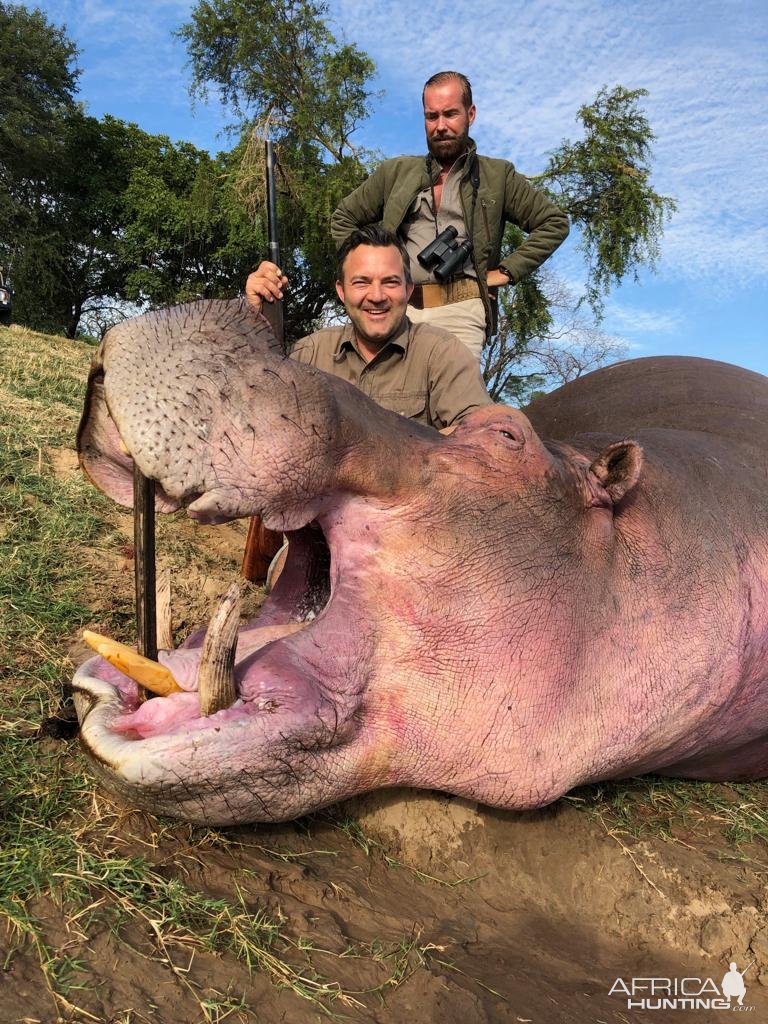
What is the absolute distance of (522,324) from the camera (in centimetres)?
1848

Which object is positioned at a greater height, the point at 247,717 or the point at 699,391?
the point at 699,391

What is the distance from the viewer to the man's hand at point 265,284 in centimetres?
318

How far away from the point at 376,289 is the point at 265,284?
699mm

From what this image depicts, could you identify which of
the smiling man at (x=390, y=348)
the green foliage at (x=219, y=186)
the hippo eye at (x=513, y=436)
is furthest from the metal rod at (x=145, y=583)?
the green foliage at (x=219, y=186)

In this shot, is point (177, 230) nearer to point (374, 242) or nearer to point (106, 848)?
point (374, 242)

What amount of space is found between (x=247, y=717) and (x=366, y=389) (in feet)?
8.05

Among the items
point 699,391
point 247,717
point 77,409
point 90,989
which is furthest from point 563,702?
point 77,409

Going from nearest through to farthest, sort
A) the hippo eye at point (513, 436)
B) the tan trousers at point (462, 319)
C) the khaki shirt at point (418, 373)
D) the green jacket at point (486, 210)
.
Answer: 1. the hippo eye at point (513, 436)
2. the khaki shirt at point (418, 373)
3. the green jacket at point (486, 210)
4. the tan trousers at point (462, 319)

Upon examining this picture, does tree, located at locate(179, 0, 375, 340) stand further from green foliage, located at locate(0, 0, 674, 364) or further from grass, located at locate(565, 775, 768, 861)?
grass, located at locate(565, 775, 768, 861)

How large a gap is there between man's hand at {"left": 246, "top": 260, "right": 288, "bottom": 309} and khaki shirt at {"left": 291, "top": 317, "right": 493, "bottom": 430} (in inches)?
28.3

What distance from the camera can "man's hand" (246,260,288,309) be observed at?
3.18m

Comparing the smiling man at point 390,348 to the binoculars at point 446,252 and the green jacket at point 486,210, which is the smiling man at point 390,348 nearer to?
the binoculars at point 446,252

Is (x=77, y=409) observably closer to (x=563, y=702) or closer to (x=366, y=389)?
(x=366, y=389)

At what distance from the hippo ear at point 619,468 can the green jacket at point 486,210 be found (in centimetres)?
284
